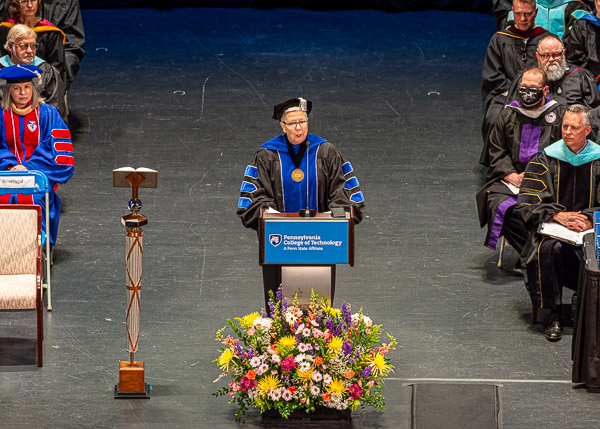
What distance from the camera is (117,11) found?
1767 centimetres

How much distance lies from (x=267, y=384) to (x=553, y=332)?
7.68ft

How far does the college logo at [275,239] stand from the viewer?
23.8ft

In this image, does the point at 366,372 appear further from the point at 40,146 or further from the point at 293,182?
the point at 40,146

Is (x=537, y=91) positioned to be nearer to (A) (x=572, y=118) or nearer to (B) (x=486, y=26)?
(A) (x=572, y=118)

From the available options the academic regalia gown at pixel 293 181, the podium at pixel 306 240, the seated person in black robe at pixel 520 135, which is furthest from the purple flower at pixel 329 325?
the seated person in black robe at pixel 520 135

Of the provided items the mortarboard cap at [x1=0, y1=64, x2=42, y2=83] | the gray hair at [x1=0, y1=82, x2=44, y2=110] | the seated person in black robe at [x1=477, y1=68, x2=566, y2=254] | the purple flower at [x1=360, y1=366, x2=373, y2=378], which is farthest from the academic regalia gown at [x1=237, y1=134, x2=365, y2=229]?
the gray hair at [x1=0, y1=82, x2=44, y2=110]

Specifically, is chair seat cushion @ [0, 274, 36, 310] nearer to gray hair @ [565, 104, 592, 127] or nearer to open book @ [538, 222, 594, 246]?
open book @ [538, 222, 594, 246]

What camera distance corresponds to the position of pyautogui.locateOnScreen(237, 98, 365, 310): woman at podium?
26.2 feet

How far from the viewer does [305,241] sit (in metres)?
7.23

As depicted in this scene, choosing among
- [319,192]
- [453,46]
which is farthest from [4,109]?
[453,46]

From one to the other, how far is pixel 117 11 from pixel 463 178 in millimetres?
7611

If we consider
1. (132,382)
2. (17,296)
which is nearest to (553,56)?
(132,382)

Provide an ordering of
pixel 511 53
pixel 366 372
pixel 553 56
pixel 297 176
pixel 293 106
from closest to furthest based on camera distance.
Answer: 1. pixel 366 372
2. pixel 293 106
3. pixel 297 176
4. pixel 553 56
5. pixel 511 53

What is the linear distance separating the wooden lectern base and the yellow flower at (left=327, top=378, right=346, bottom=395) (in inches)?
47.5
